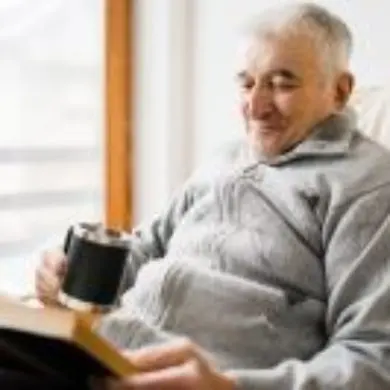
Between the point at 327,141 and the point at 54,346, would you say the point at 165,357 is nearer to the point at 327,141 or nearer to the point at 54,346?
the point at 54,346

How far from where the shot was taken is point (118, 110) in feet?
8.70

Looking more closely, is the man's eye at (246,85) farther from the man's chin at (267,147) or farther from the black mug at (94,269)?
the black mug at (94,269)

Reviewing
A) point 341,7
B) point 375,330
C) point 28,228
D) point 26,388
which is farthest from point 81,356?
point 28,228

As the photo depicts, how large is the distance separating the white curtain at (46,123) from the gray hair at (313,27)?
3.84 feet

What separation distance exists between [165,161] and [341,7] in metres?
0.75

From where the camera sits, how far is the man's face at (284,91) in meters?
1.35

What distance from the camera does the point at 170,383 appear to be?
86 cm

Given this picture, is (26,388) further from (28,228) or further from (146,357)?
(28,228)

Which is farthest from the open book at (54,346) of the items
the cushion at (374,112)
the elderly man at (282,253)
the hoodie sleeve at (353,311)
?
the cushion at (374,112)

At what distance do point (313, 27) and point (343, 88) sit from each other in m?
0.13

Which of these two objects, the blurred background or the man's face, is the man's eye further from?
the blurred background

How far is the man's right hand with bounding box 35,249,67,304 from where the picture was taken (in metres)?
1.35

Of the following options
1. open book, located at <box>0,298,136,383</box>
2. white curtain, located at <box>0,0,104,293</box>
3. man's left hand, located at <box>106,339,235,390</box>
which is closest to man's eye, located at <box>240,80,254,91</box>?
man's left hand, located at <box>106,339,235,390</box>

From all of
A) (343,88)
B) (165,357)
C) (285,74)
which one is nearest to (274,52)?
(285,74)
